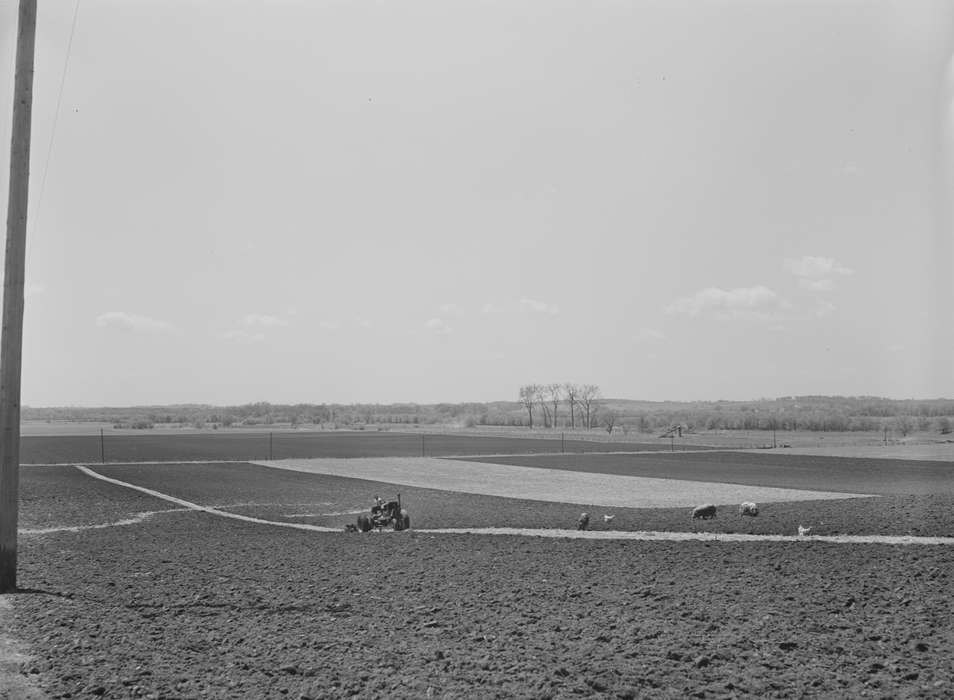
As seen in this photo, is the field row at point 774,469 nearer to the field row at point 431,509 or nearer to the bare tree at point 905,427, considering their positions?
the field row at point 431,509

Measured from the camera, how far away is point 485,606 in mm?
10109

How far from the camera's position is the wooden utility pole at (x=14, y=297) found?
11484mm

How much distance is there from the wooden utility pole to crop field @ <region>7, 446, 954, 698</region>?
863 millimetres

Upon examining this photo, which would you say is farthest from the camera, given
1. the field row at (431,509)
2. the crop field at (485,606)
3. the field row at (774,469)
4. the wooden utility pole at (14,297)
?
the field row at (774,469)

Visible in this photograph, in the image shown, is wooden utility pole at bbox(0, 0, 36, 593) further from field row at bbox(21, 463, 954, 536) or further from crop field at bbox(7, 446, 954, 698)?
field row at bbox(21, 463, 954, 536)

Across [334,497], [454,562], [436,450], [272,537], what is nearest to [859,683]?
[454,562]

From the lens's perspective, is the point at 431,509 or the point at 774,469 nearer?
the point at 431,509

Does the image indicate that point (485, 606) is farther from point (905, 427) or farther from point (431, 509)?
point (905, 427)

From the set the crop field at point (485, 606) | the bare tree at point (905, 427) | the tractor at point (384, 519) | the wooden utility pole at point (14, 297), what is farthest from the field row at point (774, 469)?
the bare tree at point (905, 427)

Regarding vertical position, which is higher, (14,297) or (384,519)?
(14,297)

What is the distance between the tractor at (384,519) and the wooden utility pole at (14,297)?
291 inches

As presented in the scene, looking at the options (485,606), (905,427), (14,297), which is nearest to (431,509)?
(485,606)

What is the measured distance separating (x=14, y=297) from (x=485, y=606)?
7.19 metres

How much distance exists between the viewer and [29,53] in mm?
11805
